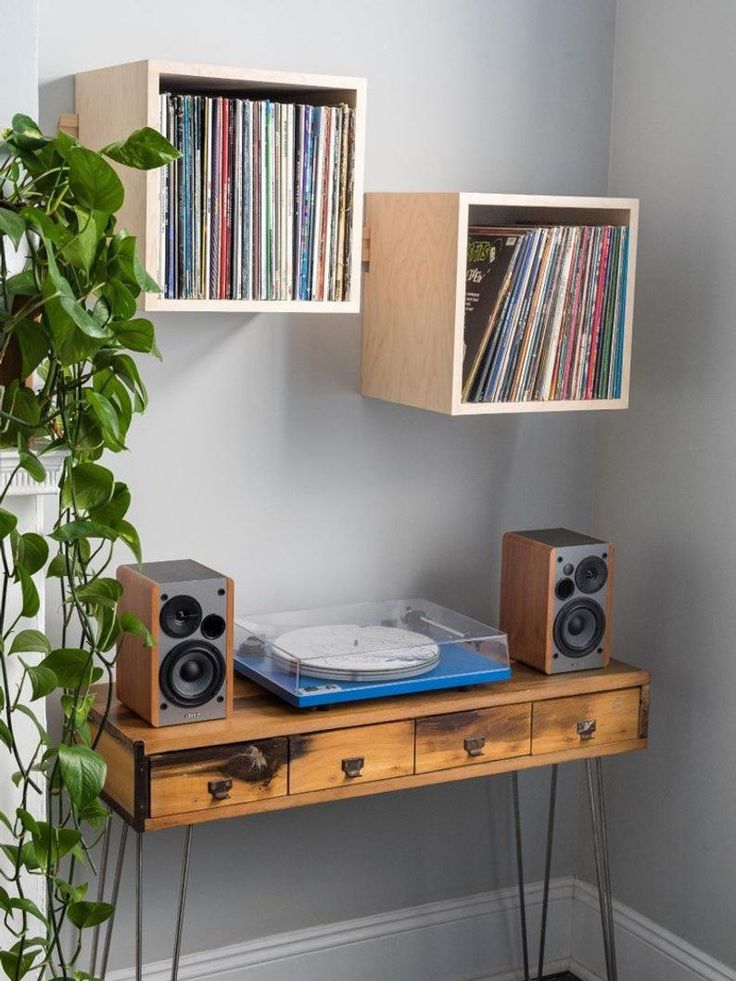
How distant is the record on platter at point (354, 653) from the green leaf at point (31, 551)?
828 millimetres

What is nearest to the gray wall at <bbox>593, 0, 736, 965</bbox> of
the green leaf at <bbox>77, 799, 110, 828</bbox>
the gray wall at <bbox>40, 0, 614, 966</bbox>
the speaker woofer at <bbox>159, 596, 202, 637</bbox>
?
the gray wall at <bbox>40, 0, 614, 966</bbox>

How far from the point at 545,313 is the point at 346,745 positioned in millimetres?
885

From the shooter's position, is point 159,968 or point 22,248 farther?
point 159,968

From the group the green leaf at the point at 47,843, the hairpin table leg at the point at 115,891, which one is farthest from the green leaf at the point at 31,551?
the hairpin table leg at the point at 115,891

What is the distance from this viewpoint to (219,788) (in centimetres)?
213

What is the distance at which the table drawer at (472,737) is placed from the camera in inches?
90.7

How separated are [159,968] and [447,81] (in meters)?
1.88

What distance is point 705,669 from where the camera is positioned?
2.66m

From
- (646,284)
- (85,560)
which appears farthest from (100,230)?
(646,284)

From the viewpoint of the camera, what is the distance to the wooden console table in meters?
2.11

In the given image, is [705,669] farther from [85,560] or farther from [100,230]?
[100,230]

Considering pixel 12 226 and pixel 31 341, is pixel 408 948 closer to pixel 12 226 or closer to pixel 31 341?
pixel 31 341

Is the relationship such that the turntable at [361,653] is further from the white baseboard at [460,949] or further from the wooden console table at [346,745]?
the white baseboard at [460,949]

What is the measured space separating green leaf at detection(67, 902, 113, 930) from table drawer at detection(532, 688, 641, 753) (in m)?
1.02
